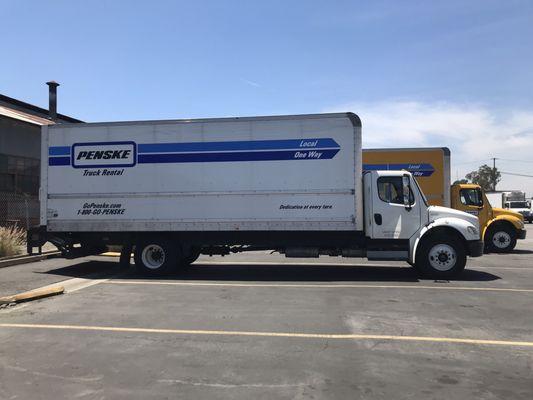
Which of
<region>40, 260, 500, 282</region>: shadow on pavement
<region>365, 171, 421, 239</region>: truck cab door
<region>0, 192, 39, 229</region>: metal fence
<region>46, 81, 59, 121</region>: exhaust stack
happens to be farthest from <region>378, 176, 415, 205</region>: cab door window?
<region>46, 81, 59, 121</region>: exhaust stack

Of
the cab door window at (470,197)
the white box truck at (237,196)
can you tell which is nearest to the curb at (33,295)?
the white box truck at (237,196)

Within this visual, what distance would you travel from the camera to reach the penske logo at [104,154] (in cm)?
1227

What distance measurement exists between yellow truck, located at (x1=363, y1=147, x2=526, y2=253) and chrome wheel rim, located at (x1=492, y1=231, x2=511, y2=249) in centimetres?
3

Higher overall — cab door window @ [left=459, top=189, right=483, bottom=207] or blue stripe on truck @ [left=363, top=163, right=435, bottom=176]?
blue stripe on truck @ [left=363, top=163, right=435, bottom=176]

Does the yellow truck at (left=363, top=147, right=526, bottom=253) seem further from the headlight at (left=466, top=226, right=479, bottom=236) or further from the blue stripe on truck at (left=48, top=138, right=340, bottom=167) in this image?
the blue stripe on truck at (left=48, top=138, right=340, bottom=167)

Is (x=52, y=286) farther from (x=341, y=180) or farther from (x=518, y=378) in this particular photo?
(x=518, y=378)

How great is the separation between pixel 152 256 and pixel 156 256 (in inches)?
3.8

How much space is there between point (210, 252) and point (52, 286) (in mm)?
3798

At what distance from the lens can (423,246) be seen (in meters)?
11.7

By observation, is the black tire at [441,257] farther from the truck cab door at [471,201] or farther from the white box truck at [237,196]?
the truck cab door at [471,201]

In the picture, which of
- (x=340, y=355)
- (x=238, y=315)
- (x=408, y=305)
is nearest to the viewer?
(x=340, y=355)

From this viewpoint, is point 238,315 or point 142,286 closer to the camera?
point 238,315

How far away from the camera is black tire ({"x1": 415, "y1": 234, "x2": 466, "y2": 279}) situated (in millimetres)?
11555

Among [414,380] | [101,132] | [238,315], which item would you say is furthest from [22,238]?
[414,380]
